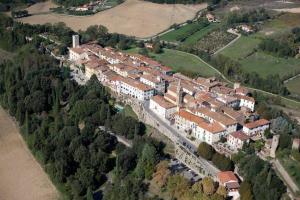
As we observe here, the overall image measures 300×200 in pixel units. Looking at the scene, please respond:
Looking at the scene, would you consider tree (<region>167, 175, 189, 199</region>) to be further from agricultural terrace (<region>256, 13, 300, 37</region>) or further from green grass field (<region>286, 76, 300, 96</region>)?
agricultural terrace (<region>256, 13, 300, 37</region>)

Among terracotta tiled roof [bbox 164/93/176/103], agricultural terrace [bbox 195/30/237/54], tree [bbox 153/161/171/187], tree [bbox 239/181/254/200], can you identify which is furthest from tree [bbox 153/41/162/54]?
tree [bbox 239/181/254/200]

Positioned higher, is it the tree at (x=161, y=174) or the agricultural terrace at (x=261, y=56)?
the agricultural terrace at (x=261, y=56)

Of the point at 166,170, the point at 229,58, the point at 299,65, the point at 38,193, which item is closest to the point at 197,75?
the point at 229,58

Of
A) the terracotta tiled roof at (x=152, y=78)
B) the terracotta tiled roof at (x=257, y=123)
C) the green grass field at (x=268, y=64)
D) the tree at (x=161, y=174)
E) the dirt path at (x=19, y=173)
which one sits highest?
the terracotta tiled roof at (x=152, y=78)

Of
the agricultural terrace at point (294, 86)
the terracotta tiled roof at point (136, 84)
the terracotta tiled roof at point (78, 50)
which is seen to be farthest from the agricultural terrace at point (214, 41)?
the terracotta tiled roof at point (136, 84)

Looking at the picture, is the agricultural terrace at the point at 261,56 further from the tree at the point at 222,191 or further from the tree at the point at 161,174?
the tree at the point at 222,191

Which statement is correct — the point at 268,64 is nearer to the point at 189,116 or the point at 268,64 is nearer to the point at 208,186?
the point at 189,116

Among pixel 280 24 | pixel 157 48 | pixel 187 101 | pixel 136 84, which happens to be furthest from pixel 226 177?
pixel 280 24

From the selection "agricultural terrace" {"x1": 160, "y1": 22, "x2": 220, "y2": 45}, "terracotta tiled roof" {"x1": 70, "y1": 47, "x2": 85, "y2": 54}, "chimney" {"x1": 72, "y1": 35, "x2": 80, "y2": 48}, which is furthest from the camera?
"agricultural terrace" {"x1": 160, "y1": 22, "x2": 220, "y2": 45}
